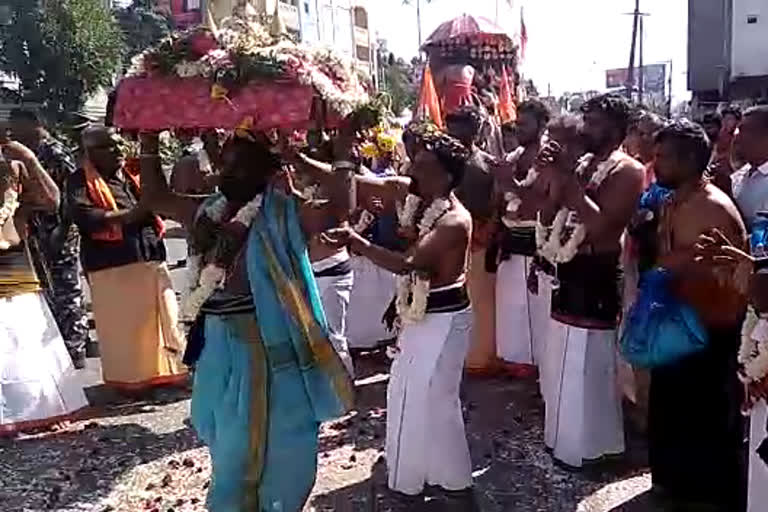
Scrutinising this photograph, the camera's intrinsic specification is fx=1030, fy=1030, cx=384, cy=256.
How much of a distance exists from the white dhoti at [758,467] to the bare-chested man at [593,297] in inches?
46.7

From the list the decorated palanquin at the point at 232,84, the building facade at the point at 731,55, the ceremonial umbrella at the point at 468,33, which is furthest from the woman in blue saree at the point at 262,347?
the building facade at the point at 731,55

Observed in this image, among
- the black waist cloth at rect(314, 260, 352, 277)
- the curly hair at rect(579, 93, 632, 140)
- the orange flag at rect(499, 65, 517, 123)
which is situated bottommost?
the black waist cloth at rect(314, 260, 352, 277)

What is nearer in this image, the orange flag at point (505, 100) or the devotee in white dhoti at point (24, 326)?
the devotee in white dhoti at point (24, 326)

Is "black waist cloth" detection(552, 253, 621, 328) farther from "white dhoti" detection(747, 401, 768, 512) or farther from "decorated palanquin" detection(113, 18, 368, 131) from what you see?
"decorated palanquin" detection(113, 18, 368, 131)

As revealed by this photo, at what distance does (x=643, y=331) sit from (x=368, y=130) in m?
1.46

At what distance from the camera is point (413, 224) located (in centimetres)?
484

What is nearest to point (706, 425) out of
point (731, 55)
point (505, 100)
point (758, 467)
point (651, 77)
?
point (758, 467)

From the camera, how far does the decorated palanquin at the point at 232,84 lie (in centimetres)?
374

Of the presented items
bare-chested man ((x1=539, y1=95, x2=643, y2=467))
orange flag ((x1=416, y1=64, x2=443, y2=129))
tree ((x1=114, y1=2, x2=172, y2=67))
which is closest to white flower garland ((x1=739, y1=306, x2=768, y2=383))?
bare-chested man ((x1=539, y1=95, x2=643, y2=467))

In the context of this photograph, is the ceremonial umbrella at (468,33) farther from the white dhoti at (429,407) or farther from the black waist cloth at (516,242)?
the white dhoti at (429,407)

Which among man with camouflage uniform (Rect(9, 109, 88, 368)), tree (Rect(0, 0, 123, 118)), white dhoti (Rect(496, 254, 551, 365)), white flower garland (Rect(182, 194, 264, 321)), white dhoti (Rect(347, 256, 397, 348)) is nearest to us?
white flower garland (Rect(182, 194, 264, 321))

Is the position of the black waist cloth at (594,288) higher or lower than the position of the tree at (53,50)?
lower

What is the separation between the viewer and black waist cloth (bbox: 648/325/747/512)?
444cm

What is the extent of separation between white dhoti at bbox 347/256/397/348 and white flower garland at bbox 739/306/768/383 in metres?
4.35
